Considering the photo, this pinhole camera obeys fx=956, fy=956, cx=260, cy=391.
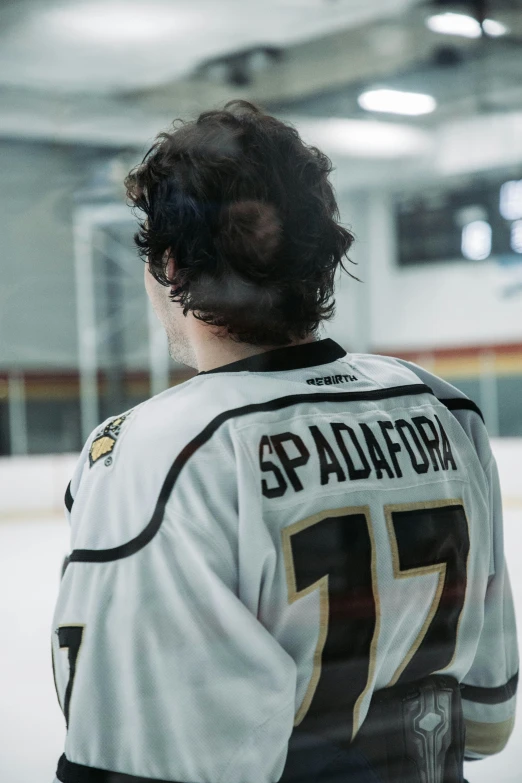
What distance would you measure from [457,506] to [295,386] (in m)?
0.21

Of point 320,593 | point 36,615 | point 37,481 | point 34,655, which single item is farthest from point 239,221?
point 37,481

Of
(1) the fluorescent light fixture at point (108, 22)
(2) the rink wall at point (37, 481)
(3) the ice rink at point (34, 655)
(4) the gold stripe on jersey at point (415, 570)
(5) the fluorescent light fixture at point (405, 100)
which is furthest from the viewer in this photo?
(5) the fluorescent light fixture at point (405, 100)

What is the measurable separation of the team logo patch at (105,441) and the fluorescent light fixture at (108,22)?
4.68 ft

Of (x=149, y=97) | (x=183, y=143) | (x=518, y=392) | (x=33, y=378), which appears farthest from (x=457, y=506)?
(x=518, y=392)

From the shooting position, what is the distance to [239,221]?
742mm

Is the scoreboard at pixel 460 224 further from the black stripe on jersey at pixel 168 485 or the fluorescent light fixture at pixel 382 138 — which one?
the black stripe on jersey at pixel 168 485

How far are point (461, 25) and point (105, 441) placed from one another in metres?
3.63

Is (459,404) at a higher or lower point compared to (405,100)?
lower

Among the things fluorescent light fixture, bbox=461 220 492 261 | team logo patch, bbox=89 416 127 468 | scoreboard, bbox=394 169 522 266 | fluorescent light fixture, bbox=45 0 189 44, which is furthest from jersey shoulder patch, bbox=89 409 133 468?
fluorescent light fixture, bbox=461 220 492 261

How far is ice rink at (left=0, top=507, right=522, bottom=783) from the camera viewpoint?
1.60 meters

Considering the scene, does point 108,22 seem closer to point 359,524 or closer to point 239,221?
point 239,221

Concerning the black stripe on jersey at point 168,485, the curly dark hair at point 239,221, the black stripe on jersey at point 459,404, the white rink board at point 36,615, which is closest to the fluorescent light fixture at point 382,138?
the white rink board at point 36,615

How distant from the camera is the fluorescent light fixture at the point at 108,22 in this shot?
204 cm

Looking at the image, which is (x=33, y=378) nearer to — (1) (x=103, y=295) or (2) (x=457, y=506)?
(2) (x=457, y=506)
